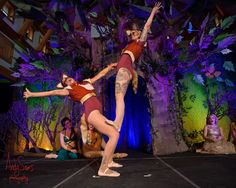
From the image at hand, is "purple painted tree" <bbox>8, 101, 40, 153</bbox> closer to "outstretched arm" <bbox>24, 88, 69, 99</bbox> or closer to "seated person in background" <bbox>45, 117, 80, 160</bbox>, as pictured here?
"seated person in background" <bbox>45, 117, 80, 160</bbox>

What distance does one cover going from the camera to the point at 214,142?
178 inches

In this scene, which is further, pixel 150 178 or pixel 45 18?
pixel 45 18

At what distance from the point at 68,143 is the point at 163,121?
230 centimetres

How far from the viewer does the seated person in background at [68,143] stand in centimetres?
446

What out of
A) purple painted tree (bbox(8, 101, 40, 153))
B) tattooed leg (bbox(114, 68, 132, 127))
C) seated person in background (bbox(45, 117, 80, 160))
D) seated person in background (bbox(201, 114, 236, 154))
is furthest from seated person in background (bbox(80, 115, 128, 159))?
purple painted tree (bbox(8, 101, 40, 153))

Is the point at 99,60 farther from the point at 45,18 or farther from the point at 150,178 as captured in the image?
the point at 150,178

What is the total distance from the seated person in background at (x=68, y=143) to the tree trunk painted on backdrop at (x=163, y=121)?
1.80 metres

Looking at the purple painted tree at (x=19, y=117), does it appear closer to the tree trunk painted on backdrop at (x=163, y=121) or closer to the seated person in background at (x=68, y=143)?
the seated person in background at (x=68, y=143)

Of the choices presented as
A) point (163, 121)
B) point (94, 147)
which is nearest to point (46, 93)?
point (94, 147)

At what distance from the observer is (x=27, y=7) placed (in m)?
4.71

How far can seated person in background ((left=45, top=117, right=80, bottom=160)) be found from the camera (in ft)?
14.6

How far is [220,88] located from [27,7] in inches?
261

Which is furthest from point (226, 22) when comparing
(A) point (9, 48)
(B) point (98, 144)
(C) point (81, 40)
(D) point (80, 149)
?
(A) point (9, 48)

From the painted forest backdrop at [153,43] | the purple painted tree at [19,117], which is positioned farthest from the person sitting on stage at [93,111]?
the purple painted tree at [19,117]
